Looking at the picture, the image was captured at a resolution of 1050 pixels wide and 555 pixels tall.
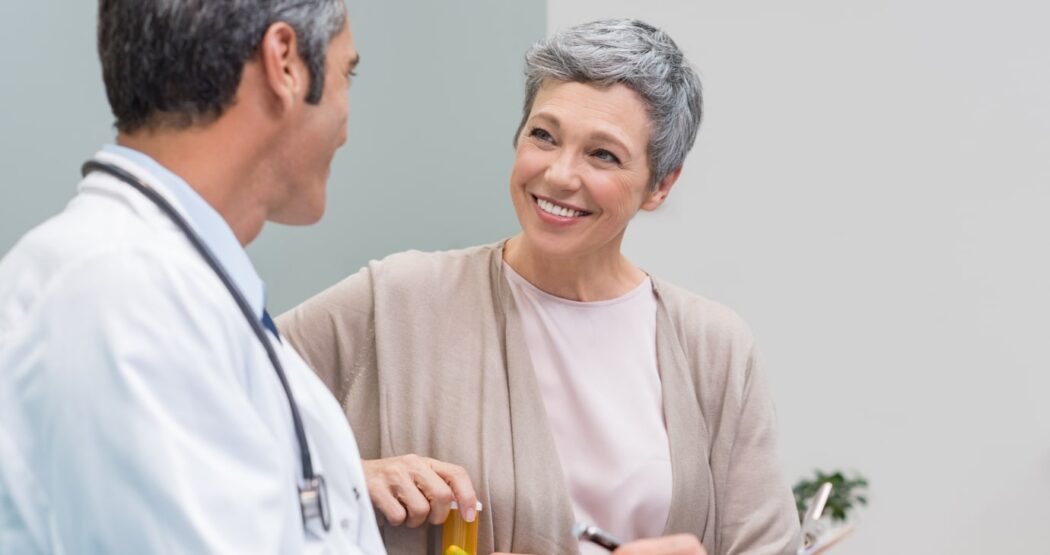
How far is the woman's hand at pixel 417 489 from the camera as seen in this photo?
1.67 metres

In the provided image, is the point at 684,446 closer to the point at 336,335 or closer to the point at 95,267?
the point at 336,335

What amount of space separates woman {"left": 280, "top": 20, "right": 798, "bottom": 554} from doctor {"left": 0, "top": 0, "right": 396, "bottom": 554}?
61cm

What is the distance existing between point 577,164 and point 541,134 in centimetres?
8

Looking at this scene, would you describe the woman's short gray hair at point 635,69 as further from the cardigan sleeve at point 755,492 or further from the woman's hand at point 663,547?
the woman's hand at point 663,547

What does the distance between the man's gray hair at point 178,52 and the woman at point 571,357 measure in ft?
2.57

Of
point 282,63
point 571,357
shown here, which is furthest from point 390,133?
point 282,63

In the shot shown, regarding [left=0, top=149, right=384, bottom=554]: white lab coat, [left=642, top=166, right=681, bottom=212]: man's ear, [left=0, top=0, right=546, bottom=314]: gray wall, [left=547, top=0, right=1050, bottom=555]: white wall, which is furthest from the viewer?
[left=547, top=0, right=1050, bottom=555]: white wall

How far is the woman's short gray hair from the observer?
1.87 m

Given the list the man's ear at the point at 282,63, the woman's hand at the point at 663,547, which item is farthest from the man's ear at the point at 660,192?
the man's ear at the point at 282,63

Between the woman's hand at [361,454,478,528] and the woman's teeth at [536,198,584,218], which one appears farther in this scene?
the woman's teeth at [536,198,584,218]

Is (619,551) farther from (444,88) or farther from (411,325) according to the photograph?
(444,88)

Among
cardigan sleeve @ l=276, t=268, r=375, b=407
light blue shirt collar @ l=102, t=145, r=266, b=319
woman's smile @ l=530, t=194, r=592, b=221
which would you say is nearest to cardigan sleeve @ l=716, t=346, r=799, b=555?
woman's smile @ l=530, t=194, r=592, b=221

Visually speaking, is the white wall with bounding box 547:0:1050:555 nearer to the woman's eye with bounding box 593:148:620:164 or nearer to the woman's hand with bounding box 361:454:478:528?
the woman's eye with bounding box 593:148:620:164

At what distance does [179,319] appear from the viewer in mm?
953
